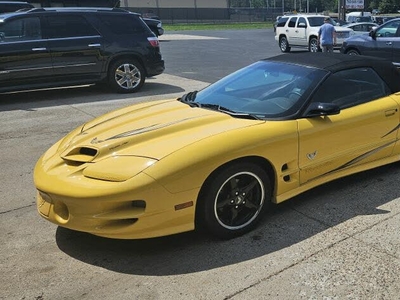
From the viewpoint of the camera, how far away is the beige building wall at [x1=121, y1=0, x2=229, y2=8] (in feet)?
249

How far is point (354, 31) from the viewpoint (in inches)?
795

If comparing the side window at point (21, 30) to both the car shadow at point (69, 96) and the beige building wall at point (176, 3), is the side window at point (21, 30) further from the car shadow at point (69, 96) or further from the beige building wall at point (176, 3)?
the beige building wall at point (176, 3)

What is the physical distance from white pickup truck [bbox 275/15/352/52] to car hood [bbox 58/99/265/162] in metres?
16.6

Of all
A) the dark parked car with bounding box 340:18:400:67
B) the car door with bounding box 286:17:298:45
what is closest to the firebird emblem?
the dark parked car with bounding box 340:18:400:67

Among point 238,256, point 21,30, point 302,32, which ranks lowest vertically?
point 238,256

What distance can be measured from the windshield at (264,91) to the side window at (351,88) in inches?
4.7

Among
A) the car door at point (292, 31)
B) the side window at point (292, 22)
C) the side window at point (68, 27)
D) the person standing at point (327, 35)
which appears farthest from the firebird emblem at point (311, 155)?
the side window at point (292, 22)

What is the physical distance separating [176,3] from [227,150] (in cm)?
8072

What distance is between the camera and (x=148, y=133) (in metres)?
3.32

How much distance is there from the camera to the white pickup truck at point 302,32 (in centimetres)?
1936

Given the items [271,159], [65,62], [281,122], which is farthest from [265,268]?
[65,62]

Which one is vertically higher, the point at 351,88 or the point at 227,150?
the point at 351,88

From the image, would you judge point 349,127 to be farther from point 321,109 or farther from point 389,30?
point 389,30

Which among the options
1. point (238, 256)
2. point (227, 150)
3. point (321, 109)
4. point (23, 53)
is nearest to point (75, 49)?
point (23, 53)
